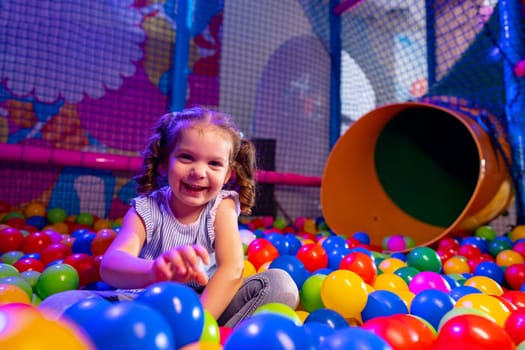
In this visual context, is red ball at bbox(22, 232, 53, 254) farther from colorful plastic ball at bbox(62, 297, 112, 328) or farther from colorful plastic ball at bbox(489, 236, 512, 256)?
colorful plastic ball at bbox(489, 236, 512, 256)

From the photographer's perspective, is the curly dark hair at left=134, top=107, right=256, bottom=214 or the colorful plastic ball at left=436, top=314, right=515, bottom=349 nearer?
the colorful plastic ball at left=436, top=314, right=515, bottom=349

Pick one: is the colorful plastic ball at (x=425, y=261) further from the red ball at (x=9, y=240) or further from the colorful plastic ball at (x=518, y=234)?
the red ball at (x=9, y=240)

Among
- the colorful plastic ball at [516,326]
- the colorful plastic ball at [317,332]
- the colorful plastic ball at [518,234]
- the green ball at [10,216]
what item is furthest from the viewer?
the green ball at [10,216]

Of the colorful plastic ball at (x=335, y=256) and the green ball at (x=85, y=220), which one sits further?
the green ball at (x=85, y=220)

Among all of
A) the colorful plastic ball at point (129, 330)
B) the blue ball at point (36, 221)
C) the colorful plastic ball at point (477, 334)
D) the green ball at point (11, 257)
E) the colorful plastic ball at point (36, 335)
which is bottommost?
the blue ball at point (36, 221)

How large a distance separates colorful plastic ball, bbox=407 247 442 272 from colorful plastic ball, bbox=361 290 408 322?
501 mm

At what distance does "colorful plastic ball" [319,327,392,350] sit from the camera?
44 centimetres

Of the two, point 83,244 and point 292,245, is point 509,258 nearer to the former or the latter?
point 292,245

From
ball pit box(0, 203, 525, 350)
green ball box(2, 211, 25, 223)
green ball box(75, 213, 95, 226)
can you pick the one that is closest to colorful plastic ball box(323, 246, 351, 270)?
ball pit box(0, 203, 525, 350)

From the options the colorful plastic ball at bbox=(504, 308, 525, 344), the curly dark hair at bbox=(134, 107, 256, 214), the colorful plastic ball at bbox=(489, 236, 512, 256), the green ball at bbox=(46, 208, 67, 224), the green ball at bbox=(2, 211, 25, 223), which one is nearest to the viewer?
the colorful plastic ball at bbox=(504, 308, 525, 344)

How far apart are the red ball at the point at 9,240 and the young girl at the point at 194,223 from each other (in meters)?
0.66

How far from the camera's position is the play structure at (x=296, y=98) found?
2010 mm

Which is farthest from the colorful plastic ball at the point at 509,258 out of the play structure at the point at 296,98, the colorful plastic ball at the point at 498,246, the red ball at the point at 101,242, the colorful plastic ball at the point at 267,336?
the red ball at the point at 101,242

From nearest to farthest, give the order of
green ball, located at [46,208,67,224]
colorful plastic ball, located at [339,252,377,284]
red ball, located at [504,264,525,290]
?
1. colorful plastic ball, located at [339,252,377,284]
2. red ball, located at [504,264,525,290]
3. green ball, located at [46,208,67,224]
